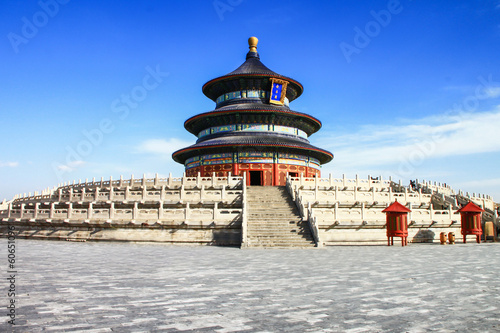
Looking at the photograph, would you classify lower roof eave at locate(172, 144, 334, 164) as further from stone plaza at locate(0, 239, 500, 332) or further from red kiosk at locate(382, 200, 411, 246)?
stone plaza at locate(0, 239, 500, 332)

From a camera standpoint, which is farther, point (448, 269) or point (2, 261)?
point (2, 261)

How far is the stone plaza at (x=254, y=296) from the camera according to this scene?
19.3 ft

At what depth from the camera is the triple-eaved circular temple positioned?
22188mm

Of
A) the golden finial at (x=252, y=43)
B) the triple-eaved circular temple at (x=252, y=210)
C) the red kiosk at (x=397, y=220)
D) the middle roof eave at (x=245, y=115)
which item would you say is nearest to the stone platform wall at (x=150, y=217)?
the triple-eaved circular temple at (x=252, y=210)

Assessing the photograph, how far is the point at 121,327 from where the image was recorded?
5.66m

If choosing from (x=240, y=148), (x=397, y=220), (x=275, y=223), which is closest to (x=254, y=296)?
(x=275, y=223)

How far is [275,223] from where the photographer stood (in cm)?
2264

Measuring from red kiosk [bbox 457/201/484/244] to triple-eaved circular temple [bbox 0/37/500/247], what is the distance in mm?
53

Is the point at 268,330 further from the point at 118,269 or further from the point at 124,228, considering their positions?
the point at 124,228

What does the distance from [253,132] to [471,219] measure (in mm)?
21053

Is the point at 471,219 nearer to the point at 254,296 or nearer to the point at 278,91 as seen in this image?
Result: the point at 254,296

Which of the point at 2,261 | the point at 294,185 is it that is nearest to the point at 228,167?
the point at 294,185

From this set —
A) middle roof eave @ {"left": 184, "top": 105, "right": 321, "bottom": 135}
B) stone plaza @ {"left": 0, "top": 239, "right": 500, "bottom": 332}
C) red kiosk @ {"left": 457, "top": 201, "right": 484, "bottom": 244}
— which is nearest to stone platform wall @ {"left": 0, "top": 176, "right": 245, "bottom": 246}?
stone plaza @ {"left": 0, "top": 239, "right": 500, "bottom": 332}

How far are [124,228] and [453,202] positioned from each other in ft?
76.1
